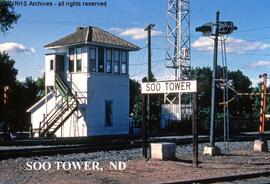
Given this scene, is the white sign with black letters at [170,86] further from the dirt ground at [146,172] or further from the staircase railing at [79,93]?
the staircase railing at [79,93]

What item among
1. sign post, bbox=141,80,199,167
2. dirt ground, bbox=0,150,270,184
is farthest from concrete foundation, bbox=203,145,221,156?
sign post, bbox=141,80,199,167

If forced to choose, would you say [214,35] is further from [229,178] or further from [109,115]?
[109,115]

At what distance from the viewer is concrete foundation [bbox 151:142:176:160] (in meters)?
15.1

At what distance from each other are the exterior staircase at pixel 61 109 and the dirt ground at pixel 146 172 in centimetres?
1868

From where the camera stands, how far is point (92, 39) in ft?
115

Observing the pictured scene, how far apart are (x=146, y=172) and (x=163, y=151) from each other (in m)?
2.72

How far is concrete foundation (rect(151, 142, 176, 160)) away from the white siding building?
19.1 m

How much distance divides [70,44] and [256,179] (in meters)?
25.8

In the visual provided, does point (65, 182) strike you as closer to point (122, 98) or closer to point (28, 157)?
point (28, 157)

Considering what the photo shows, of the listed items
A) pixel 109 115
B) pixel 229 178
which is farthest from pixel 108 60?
pixel 229 178

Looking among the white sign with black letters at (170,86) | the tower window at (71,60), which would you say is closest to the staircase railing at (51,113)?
the tower window at (71,60)

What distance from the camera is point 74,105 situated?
3481 centimetres

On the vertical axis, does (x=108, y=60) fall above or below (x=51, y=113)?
above

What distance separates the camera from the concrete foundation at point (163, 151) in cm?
1507
